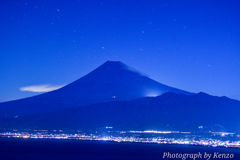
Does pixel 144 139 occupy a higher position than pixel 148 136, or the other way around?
pixel 148 136

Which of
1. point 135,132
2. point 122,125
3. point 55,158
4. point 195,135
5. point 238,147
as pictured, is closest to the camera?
point 55,158

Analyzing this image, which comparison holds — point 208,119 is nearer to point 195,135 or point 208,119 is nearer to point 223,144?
point 195,135

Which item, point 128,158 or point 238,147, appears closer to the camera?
point 128,158

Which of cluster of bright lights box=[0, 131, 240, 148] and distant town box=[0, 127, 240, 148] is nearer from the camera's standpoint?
cluster of bright lights box=[0, 131, 240, 148]

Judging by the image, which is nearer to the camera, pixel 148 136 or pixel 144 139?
pixel 144 139

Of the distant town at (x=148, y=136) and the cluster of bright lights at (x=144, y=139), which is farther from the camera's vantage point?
the distant town at (x=148, y=136)

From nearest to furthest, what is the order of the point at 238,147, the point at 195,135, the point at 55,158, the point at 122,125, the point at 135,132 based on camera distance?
the point at 55,158, the point at 238,147, the point at 195,135, the point at 135,132, the point at 122,125

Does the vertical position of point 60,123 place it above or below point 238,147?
above

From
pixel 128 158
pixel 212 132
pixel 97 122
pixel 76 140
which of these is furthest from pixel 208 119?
pixel 128 158
